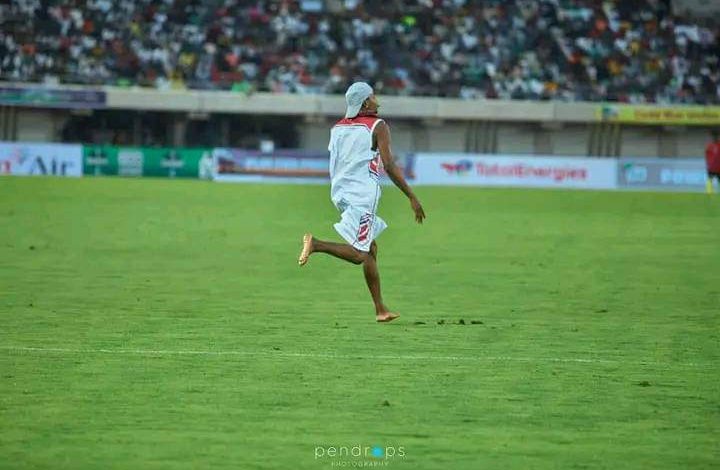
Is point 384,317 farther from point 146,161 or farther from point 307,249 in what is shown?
point 146,161

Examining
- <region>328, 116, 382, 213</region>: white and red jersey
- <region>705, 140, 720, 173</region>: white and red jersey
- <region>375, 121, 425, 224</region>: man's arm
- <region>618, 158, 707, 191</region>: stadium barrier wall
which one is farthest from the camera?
<region>618, 158, 707, 191</region>: stadium barrier wall

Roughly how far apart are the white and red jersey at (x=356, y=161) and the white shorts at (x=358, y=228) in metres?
0.06

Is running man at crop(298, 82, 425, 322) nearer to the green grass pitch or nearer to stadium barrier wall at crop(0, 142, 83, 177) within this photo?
the green grass pitch

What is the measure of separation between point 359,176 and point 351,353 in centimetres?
250

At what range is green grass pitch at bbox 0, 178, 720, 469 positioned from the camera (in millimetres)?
8055

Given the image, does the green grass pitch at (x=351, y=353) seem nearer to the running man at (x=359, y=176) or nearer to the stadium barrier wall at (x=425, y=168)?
the running man at (x=359, y=176)

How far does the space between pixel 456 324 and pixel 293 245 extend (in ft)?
36.3

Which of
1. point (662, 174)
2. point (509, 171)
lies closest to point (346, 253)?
point (509, 171)

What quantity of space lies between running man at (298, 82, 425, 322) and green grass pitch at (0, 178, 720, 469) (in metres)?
0.71

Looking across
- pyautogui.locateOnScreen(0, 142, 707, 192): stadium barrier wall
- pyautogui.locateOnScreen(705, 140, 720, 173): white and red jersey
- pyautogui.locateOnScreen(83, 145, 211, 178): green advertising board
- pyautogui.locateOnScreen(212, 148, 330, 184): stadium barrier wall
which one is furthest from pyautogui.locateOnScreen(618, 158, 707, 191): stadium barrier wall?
pyautogui.locateOnScreen(83, 145, 211, 178): green advertising board

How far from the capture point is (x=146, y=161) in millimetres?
55656

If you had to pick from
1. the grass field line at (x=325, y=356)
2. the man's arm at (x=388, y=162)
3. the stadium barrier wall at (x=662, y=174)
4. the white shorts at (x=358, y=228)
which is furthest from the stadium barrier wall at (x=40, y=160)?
the grass field line at (x=325, y=356)

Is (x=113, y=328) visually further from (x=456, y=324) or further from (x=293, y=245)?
(x=293, y=245)

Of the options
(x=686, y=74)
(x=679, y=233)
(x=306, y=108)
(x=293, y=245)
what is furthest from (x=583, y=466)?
(x=686, y=74)
